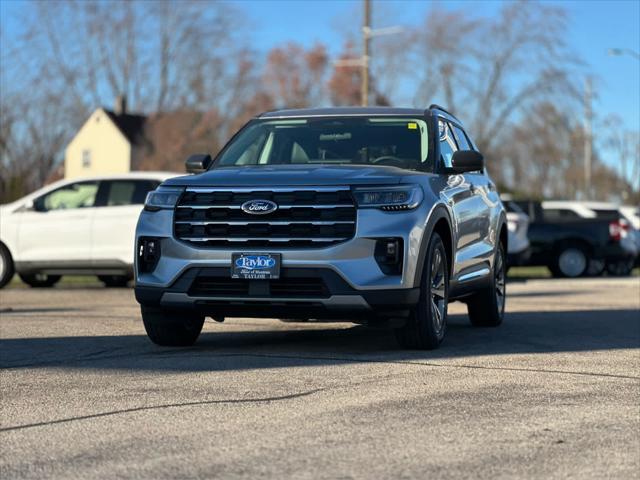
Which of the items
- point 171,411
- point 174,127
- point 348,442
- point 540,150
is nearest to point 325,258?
point 171,411

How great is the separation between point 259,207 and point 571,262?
18398 millimetres

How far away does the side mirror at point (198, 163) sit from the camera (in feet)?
32.2

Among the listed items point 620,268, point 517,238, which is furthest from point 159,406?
point 620,268

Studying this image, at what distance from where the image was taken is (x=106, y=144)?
78.4 metres

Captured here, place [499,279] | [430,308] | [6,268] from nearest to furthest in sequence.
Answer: [430,308] < [499,279] < [6,268]

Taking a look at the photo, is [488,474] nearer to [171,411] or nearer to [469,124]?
[171,411]

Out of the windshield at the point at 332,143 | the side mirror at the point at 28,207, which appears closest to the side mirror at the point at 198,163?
the windshield at the point at 332,143

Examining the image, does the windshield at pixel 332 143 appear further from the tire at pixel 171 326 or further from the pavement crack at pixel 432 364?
the pavement crack at pixel 432 364

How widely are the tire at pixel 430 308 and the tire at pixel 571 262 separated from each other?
16994 mm

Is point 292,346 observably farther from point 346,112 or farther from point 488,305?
point 488,305

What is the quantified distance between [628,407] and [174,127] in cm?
6030

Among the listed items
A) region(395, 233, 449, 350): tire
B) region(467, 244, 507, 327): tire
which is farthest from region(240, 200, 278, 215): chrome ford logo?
region(467, 244, 507, 327): tire

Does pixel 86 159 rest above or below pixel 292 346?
below

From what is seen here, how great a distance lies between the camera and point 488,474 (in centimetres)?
483
